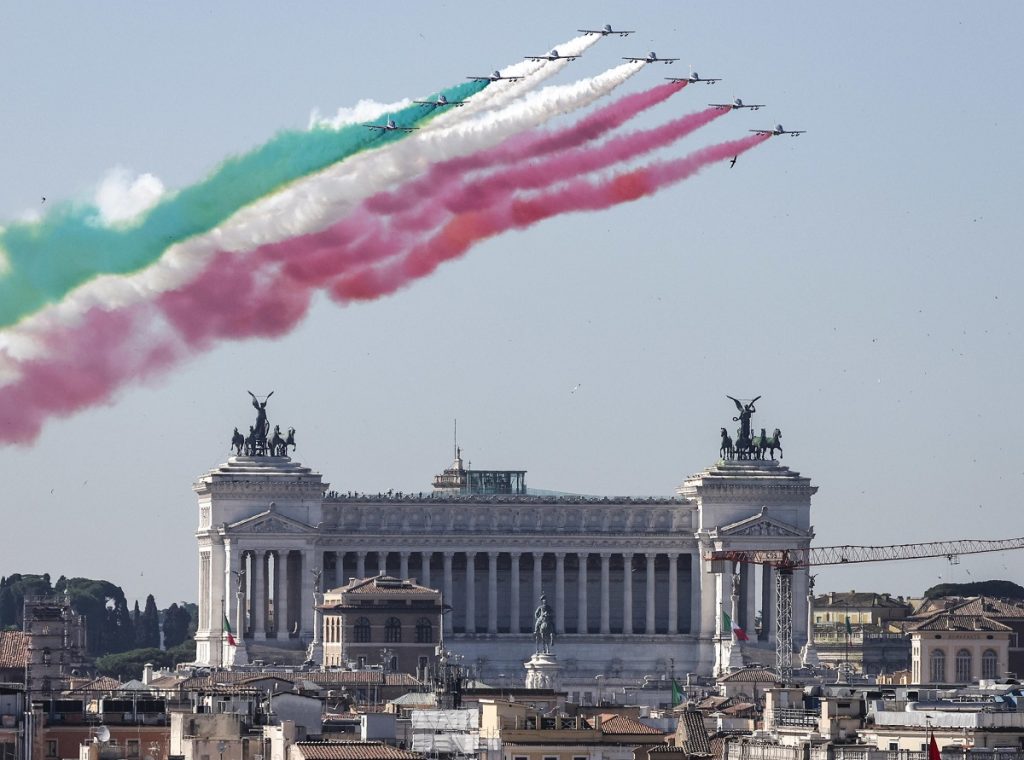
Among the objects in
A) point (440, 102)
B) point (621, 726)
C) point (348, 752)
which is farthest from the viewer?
point (440, 102)

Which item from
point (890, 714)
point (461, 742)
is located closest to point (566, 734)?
point (461, 742)

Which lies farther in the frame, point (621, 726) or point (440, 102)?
point (440, 102)

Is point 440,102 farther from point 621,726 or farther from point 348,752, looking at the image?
point 348,752

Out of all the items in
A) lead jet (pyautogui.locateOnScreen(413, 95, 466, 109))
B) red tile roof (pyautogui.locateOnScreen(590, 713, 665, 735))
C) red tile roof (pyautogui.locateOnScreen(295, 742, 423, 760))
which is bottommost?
red tile roof (pyautogui.locateOnScreen(295, 742, 423, 760))

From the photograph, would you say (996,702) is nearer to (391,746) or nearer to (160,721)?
(391,746)

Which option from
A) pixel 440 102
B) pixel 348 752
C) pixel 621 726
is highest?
pixel 440 102

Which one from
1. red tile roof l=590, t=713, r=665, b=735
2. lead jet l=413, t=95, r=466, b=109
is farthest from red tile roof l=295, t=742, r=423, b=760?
lead jet l=413, t=95, r=466, b=109

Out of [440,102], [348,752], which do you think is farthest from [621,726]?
[440,102]

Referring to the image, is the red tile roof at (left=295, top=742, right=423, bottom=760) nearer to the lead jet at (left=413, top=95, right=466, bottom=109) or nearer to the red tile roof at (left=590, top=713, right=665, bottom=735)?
the red tile roof at (left=590, top=713, right=665, bottom=735)

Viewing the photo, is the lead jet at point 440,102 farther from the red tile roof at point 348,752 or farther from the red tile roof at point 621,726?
the red tile roof at point 348,752
